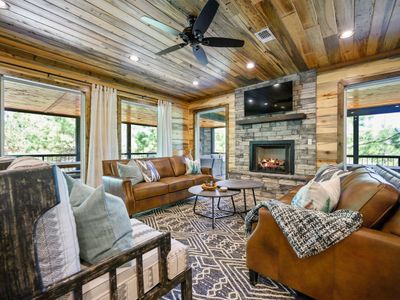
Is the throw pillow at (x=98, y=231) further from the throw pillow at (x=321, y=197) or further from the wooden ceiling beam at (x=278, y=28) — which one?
the wooden ceiling beam at (x=278, y=28)

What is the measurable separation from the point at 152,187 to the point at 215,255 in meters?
1.58

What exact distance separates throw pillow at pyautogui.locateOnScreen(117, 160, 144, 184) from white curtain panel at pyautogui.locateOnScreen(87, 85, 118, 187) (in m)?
0.69

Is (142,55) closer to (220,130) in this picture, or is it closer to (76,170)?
(76,170)

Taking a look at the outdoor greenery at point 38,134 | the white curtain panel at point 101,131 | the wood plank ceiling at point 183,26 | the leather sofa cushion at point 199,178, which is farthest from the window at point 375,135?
the outdoor greenery at point 38,134

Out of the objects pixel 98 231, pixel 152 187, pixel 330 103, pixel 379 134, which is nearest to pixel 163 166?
pixel 152 187

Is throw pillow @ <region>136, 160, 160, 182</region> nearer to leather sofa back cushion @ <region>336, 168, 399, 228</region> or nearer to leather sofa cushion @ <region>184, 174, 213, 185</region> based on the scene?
leather sofa cushion @ <region>184, 174, 213, 185</region>

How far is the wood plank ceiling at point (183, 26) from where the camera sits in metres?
2.06

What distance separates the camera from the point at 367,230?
112 cm

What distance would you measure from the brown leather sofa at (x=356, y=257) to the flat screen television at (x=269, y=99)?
300 centimetres

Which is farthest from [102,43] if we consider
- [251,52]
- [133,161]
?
[251,52]

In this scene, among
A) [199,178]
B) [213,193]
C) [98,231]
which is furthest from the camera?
[199,178]

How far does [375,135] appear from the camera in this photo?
5.74 meters

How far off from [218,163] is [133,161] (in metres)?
3.97

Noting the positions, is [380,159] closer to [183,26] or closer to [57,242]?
[183,26]
